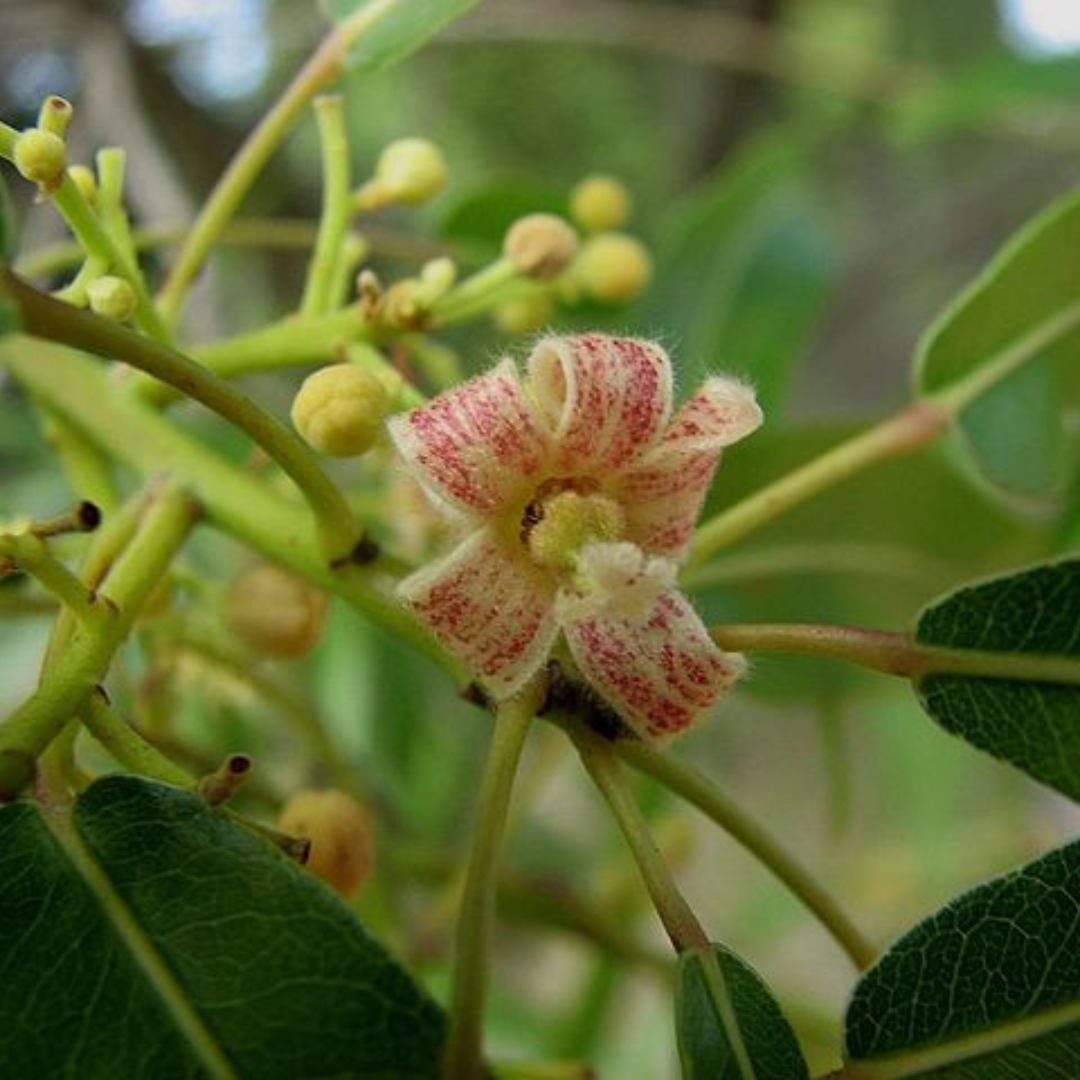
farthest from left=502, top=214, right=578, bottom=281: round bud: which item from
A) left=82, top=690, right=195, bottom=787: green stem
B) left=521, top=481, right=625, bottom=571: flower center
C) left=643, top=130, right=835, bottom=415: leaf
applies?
left=643, top=130, right=835, bottom=415: leaf

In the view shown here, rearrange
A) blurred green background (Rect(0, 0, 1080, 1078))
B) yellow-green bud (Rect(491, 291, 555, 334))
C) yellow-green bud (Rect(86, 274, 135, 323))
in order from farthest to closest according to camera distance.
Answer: blurred green background (Rect(0, 0, 1080, 1078)), yellow-green bud (Rect(491, 291, 555, 334)), yellow-green bud (Rect(86, 274, 135, 323))

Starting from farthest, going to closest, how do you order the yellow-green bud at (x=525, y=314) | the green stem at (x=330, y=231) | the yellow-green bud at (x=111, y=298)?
1. the yellow-green bud at (x=525, y=314)
2. the green stem at (x=330, y=231)
3. the yellow-green bud at (x=111, y=298)

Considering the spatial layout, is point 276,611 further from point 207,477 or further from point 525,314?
point 525,314

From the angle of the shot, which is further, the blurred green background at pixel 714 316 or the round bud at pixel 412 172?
the blurred green background at pixel 714 316

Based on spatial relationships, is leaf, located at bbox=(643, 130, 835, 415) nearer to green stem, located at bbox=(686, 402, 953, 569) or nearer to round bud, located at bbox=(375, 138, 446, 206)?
green stem, located at bbox=(686, 402, 953, 569)

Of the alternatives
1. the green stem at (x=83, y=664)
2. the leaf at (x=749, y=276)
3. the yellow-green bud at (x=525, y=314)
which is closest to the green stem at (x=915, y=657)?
the green stem at (x=83, y=664)

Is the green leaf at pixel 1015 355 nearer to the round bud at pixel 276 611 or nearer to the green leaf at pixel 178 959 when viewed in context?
the round bud at pixel 276 611

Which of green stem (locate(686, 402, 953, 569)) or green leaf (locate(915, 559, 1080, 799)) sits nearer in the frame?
green leaf (locate(915, 559, 1080, 799))
